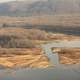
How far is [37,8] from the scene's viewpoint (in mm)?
24781

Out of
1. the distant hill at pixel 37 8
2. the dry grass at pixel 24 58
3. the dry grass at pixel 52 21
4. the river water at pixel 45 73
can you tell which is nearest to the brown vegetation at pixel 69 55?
the river water at pixel 45 73

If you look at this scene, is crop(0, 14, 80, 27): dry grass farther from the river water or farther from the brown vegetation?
the river water

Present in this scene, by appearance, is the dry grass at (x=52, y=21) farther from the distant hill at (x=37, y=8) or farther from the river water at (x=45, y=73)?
the river water at (x=45, y=73)

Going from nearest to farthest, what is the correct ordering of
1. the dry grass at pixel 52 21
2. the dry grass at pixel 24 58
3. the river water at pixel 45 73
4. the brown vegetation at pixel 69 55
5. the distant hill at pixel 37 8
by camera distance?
the river water at pixel 45 73 → the dry grass at pixel 24 58 → the brown vegetation at pixel 69 55 → the dry grass at pixel 52 21 → the distant hill at pixel 37 8

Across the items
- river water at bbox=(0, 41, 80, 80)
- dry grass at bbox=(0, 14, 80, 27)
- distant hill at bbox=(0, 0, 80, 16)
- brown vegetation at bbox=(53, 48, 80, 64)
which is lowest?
river water at bbox=(0, 41, 80, 80)

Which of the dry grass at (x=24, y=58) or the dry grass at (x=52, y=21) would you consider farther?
the dry grass at (x=52, y=21)

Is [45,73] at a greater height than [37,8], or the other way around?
[37,8]

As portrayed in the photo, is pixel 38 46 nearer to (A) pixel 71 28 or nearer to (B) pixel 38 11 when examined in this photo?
(A) pixel 71 28

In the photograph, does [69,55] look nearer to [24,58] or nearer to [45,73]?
[24,58]

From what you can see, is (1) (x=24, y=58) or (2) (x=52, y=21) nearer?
(1) (x=24, y=58)

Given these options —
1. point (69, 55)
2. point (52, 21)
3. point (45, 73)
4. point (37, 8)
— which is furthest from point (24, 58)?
point (37, 8)

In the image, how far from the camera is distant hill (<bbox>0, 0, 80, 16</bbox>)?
2502 cm

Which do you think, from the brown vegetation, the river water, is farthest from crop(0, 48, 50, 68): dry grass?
the brown vegetation

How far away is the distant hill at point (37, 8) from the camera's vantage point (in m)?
25.0
